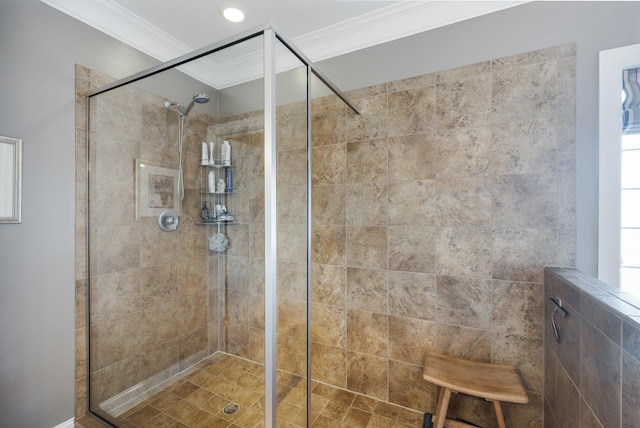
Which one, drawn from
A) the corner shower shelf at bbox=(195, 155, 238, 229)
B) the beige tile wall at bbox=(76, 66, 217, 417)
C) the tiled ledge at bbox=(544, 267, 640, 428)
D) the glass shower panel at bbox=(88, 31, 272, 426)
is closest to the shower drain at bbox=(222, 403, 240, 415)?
the glass shower panel at bbox=(88, 31, 272, 426)

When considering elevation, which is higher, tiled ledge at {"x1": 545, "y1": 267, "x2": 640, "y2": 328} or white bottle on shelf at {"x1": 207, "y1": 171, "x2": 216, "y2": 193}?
white bottle on shelf at {"x1": 207, "y1": 171, "x2": 216, "y2": 193}

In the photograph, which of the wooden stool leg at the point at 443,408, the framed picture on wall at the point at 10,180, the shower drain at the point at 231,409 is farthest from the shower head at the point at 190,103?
the wooden stool leg at the point at 443,408

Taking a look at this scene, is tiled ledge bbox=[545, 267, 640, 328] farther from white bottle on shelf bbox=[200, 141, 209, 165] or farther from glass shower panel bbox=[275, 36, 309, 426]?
white bottle on shelf bbox=[200, 141, 209, 165]

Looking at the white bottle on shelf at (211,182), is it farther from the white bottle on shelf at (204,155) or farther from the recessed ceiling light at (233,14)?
the recessed ceiling light at (233,14)

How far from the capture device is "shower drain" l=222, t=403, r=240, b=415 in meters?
1.16

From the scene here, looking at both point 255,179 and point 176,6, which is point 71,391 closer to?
point 255,179

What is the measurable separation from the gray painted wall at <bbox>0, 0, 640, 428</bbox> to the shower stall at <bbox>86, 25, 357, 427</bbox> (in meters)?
0.14

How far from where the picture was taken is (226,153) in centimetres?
119

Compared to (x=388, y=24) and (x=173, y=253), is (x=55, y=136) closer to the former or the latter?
(x=173, y=253)

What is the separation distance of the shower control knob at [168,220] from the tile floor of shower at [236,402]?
2.30ft

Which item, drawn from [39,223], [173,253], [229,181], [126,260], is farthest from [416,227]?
[39,223]

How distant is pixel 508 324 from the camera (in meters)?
1.40

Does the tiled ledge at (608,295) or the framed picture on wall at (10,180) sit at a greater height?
the framed picture on wall at (10,180)

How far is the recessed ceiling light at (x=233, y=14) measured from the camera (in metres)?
1.64
